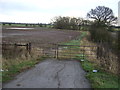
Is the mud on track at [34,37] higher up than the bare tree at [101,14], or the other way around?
A: the bare tree at [101,14]

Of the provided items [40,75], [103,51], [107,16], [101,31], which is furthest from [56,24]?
[40,75]

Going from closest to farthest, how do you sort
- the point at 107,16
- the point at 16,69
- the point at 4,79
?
the point at 4,79
the point at 16,69
the point at 107,16

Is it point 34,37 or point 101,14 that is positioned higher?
point 101,14

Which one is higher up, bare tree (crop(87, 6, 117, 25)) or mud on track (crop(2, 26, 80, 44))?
bare tree (crop(87, 6, 117, 25))

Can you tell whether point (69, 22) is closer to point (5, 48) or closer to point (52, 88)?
point (5, 48)

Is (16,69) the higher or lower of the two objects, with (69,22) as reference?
lower

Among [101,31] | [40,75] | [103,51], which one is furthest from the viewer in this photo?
[101,31]

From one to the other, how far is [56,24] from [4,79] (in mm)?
64779

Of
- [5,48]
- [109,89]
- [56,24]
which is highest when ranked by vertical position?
[56,24]

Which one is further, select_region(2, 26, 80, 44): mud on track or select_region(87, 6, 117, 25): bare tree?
select_region(87, 6, 117, 25): bare tree

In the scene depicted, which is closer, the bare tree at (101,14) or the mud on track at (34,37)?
the mud on track at (34,37)

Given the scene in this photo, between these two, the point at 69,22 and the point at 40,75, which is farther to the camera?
the point at 69,22

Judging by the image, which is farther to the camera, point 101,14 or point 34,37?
point 101,14

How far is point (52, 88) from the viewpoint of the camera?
6840 mm
